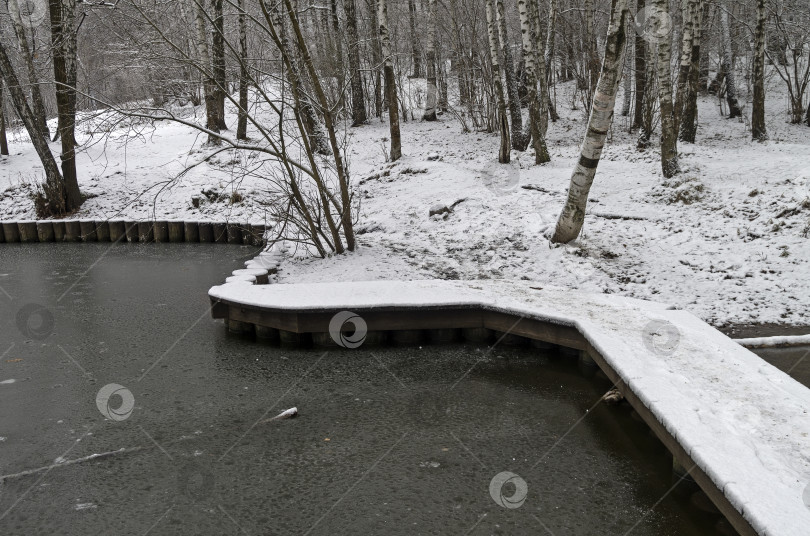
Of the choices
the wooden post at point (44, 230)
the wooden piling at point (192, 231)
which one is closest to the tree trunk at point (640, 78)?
the wooden piling at point (192, 231)

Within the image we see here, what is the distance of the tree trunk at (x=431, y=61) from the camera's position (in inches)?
645

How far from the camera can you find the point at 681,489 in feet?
10.9

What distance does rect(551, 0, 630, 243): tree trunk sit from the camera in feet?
20.8

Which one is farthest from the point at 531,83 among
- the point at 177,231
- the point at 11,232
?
the point at 11,232

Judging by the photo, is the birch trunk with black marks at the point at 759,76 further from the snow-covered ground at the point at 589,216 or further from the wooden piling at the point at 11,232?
the wooden piling at the point at 11,232

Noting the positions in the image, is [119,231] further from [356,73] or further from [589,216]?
[589,216]

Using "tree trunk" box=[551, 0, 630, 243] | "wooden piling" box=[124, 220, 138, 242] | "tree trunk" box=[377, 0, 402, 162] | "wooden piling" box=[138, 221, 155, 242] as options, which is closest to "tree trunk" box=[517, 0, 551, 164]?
"tree trunk" box=[377, 0, 402, 162]

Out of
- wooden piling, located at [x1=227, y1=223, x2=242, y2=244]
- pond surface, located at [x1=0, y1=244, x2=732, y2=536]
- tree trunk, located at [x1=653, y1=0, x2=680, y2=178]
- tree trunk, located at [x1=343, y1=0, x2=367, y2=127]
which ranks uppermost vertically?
tree trunk, located at [x1=343, y1=0, x2=367, y2=127]

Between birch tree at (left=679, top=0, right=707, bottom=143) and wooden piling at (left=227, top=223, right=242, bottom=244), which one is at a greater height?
birch tree at (left=679, top=0, right=707, bottom=143)

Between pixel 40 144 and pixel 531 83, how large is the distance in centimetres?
876

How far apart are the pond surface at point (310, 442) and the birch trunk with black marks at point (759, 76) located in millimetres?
9376

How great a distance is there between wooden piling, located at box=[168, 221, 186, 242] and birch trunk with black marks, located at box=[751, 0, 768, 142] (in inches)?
420

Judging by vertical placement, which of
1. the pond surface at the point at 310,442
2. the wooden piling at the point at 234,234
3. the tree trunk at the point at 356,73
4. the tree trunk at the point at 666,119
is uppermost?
the tree trunk at the point at 356,73

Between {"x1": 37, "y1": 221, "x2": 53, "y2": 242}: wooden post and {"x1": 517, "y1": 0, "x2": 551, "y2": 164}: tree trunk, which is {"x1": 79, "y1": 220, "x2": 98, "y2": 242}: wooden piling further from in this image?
{"x1": 517, "y1": 0, "x2": 551, "y2": 164}: tree trunk
